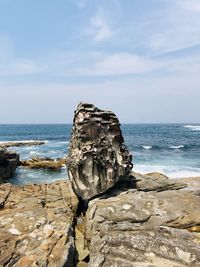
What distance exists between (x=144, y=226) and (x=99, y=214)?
3.96m

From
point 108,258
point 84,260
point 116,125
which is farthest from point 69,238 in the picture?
point 116,125

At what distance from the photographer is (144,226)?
987 cm

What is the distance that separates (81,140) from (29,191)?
3.95 m

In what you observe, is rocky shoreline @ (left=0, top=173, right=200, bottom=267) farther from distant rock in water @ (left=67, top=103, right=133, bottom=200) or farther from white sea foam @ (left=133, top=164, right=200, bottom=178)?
white sea foam @ (left=133, top=164, right=200, bottom=178)

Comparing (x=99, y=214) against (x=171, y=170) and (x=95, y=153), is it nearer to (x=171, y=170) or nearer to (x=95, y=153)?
(x=95, y=153)

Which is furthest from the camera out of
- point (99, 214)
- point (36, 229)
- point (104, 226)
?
point (99, 214)

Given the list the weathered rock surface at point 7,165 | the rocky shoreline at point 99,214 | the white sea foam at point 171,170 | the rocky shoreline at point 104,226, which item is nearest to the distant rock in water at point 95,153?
the rocky shoreline at point 99,214

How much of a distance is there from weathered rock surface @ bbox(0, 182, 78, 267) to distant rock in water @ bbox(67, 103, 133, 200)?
1303mm

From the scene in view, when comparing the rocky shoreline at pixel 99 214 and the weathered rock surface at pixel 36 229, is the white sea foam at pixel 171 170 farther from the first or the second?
the weathered rock surface at pixel 36 229

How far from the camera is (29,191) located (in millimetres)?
18250

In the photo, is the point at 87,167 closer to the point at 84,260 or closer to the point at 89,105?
the point at 89,105

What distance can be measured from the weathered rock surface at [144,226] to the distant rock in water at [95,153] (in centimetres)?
77

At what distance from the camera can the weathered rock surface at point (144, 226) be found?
8.15 metres

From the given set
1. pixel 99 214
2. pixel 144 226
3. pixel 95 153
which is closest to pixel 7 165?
pixel 95 153
